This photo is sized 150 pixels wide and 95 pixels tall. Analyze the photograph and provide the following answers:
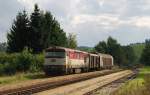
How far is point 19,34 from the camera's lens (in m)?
80.4

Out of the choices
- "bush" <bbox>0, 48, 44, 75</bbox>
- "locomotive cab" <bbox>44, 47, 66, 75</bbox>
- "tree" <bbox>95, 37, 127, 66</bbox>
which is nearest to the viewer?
"locomotive cab" <bbox>44, 47, 66, 75</bbox>

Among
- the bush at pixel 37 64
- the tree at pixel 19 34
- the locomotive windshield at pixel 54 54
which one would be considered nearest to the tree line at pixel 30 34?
the tree at pixel 19 34

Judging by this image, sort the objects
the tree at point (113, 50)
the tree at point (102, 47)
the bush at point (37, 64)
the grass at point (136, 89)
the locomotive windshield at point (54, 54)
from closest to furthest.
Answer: the grass at point (136, 89)
the locomotive windshield at point (54, 54)
the bush at point (37, 64)
the tree at point (102, 47)
the tree at point (113, 50)

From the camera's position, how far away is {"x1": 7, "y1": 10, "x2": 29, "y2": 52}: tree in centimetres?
7950

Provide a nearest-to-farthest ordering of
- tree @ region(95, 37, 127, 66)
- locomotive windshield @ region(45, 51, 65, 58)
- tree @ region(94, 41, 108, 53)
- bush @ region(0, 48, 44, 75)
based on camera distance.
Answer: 1. locomotive windshield @ region(45, 51, 65, 58)
2. bush @ region(0, 48, 44, 75)
3. tree @ region(94, 41, 108, 53)
4. tree @ region(95, 37, 127, 66)

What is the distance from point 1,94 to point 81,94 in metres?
4.91

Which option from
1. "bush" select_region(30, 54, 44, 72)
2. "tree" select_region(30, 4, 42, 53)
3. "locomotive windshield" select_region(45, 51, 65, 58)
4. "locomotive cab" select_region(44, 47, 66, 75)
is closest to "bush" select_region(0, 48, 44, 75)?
"bush" select_region(30, 54, 44, 72)

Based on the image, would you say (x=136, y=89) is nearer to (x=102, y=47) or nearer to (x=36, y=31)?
(x=36, y=31)

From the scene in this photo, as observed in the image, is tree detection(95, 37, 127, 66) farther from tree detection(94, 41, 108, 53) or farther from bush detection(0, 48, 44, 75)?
bush detection(0, 48, 44, 75)

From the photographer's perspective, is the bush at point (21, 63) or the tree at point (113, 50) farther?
the tree at point (113, 50)

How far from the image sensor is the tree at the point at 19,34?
7950cm

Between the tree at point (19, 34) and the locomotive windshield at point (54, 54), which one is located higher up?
the tree at point (19, 34)

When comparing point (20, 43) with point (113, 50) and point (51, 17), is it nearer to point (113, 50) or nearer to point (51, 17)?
point (51, 17)

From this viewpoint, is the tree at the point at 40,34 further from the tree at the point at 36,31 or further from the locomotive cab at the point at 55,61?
the locomotive cab at the point at 55,61
